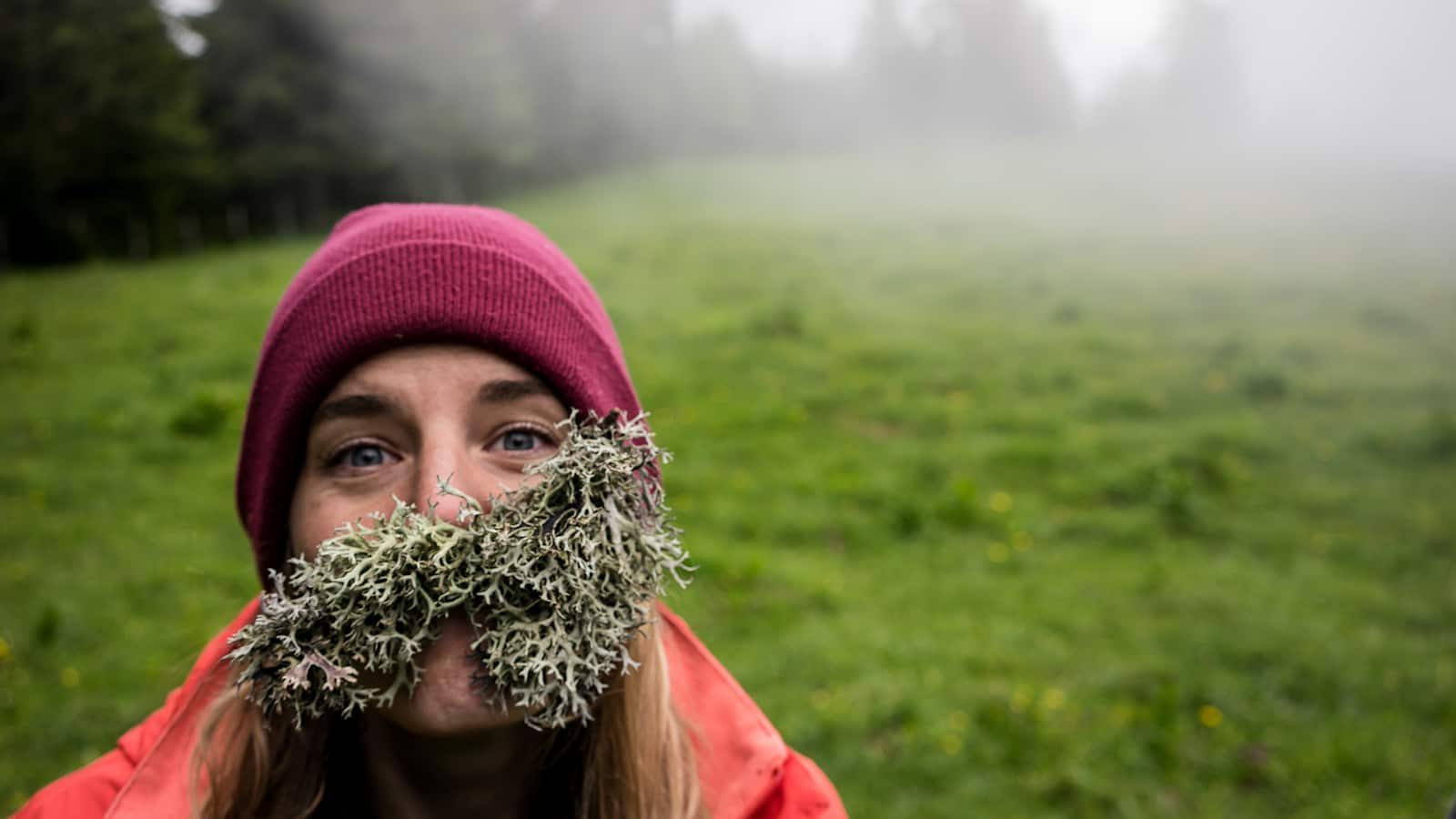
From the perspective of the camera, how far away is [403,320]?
1810 millimetres

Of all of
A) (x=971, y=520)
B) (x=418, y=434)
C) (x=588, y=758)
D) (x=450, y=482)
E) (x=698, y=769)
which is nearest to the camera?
(x=450, y=482)

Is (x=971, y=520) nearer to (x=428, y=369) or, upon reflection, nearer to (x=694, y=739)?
(x=694, y=739)

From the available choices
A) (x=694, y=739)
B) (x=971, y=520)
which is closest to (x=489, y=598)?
(x=694, y=739)

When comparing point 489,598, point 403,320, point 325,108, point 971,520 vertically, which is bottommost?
point 971,520

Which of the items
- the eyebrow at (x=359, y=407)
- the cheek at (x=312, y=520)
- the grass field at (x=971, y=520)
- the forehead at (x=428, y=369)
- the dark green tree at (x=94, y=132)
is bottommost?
the grass field at (x=971, y=520)

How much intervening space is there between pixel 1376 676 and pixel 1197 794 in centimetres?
212

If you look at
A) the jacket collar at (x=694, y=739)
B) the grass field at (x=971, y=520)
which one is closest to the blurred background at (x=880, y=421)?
the grass field at (x=971, y=520)

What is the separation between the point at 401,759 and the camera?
74.3 inches

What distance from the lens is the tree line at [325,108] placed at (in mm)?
22000

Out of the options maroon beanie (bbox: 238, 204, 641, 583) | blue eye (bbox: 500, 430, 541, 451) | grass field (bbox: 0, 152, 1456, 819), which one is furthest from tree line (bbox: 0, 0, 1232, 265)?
blue eye (bbox: 500, 430, 541, 451)

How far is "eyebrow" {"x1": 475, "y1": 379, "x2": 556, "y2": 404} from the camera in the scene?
1.80m

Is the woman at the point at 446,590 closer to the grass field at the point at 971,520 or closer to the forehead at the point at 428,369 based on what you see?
the forehead at the point at 428,369

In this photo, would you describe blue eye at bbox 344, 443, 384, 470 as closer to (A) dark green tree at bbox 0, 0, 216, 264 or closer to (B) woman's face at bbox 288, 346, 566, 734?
(B) woman's face at bbox 288, 346, 566, 734

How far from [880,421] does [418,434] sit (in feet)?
28.8
